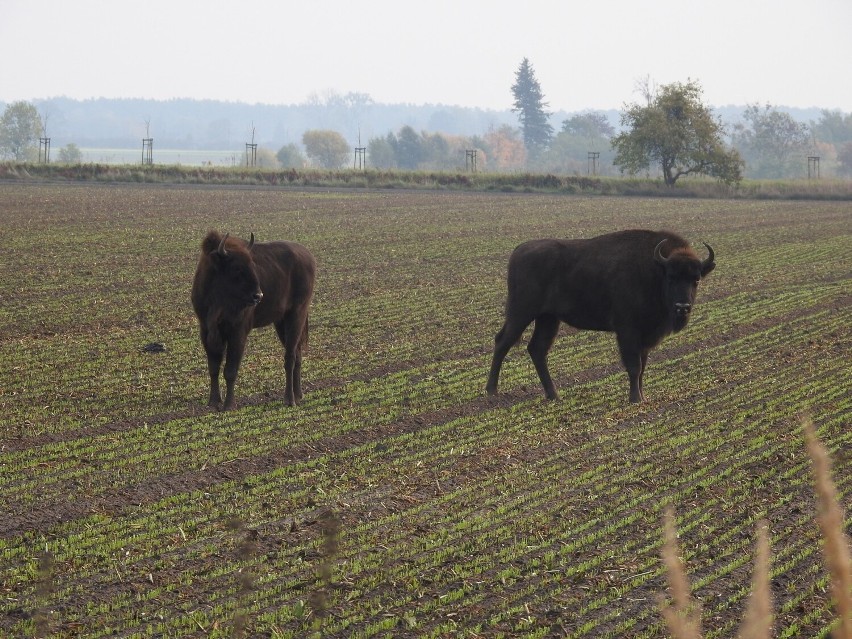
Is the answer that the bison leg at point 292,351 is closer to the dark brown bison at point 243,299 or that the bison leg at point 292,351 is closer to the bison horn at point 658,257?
the dark brown bison at point 243,299

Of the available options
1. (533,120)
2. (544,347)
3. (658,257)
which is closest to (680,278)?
(658,257)

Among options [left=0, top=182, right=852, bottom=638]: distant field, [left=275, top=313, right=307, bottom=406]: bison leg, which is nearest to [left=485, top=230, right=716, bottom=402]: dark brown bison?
[left=0, top=182, right=852, bottom=638]: distant field

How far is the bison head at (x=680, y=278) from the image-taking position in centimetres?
1381

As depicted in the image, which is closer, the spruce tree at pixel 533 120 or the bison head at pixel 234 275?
the bison head at pixel 234 275

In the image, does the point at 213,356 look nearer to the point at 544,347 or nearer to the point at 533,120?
the point at 544,347

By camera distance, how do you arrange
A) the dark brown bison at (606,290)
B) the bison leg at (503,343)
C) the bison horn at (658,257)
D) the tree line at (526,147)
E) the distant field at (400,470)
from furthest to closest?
the tree line at (526,147) → the bison leg at (503,343) → the dark brown bison at (606,290) → the bison horn at (658,257) → the distant field at (400,470)

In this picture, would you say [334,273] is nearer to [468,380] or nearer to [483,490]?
[468,380]

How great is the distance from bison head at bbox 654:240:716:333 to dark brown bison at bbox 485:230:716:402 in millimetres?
15

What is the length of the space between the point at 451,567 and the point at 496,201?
175ft

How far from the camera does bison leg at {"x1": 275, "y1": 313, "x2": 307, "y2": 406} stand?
14.1 meters

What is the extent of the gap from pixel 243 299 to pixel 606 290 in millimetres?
4594

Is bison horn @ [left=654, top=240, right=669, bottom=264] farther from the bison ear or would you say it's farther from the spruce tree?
the spruce tree

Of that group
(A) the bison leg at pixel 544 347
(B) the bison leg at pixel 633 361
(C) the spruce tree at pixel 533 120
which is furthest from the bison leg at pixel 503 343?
(C) the spruce tree at pixel 533 120

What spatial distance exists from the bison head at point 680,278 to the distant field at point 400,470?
1226 millimetres
